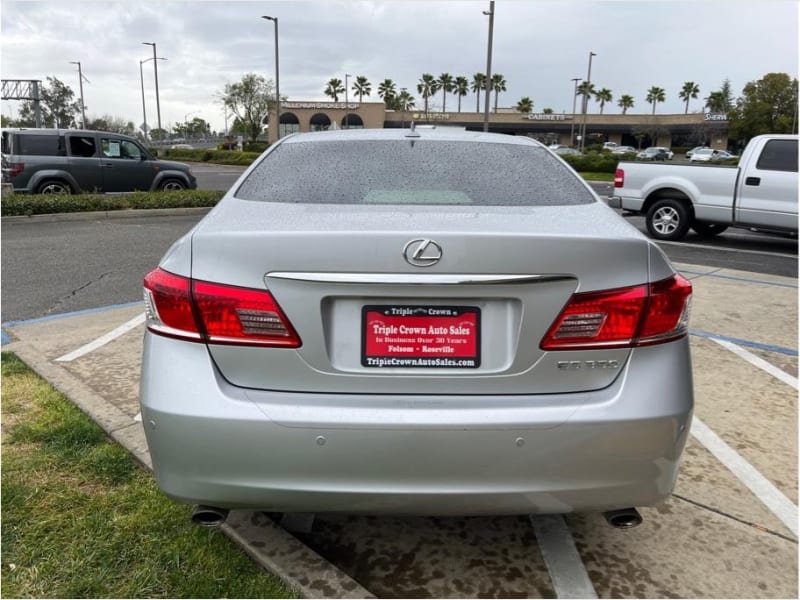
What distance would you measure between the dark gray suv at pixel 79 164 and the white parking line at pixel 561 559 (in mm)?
14051

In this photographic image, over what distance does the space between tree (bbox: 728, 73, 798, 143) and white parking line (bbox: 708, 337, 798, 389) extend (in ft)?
198

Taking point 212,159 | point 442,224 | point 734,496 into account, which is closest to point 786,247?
point 734,496

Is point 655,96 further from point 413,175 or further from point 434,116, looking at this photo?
point 413,175

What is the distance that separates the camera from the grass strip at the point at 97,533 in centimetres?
234

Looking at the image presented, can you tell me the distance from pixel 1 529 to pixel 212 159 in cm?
4762

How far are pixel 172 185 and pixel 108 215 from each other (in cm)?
372

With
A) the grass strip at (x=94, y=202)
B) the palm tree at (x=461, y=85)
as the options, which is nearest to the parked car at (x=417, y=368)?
the grass strip at (x=94, y=202)

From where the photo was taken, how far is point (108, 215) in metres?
12.8

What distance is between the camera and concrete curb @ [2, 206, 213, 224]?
39.0 feet

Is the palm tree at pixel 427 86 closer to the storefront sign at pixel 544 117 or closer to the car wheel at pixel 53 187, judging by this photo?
the storefront sign at pixel 544 117

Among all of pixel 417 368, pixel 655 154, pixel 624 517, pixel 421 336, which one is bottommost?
pixel 624 517

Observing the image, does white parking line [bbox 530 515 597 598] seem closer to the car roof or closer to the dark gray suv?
the car roof

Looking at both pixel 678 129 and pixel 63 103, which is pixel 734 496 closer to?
pixel 63 103

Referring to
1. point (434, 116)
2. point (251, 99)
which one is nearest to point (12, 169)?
point (251, 99)
